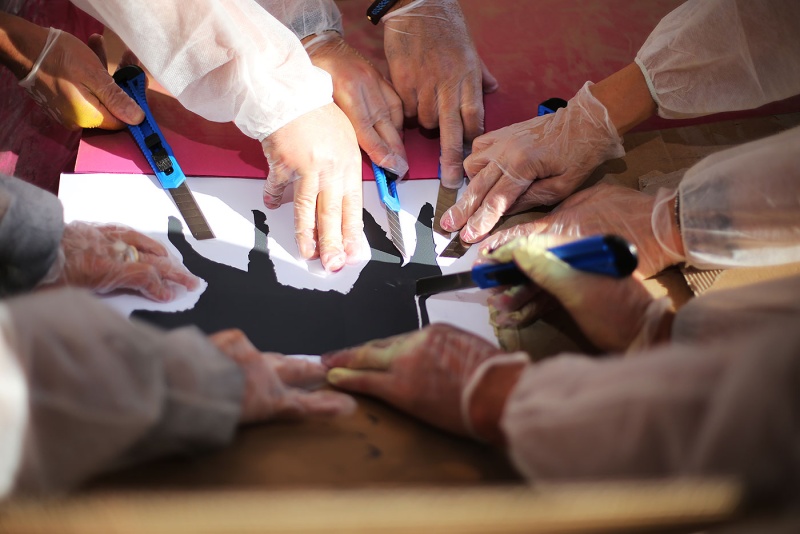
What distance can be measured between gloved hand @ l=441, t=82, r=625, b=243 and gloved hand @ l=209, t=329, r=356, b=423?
49 centimetres

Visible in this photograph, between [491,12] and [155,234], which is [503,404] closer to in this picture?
[155,234]

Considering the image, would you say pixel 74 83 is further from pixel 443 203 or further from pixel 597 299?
pixel 597 299

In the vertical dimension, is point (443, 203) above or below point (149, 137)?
below

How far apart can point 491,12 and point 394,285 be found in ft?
3.26

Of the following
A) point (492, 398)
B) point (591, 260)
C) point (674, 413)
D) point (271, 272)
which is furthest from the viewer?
point (271, 272)

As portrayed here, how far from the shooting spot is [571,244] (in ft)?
2.97

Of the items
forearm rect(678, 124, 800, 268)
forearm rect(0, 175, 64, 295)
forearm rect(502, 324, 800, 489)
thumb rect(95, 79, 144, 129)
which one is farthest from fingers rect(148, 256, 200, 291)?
forearm rect(678, 124, 800, 268)

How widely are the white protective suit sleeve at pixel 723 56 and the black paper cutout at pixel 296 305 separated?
2.08ft

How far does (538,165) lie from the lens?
4.02 ft

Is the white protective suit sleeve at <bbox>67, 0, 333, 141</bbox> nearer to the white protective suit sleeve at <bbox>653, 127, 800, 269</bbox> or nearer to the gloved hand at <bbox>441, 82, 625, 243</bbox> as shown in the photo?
the gloved hand at <bbox>441, 82, 625, 243</bbox>

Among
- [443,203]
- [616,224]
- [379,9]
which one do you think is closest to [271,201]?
[443,203]

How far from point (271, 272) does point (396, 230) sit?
28 cm

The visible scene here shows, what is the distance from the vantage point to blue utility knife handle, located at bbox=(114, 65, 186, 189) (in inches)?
48.2

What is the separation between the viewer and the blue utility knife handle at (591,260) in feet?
2.81
